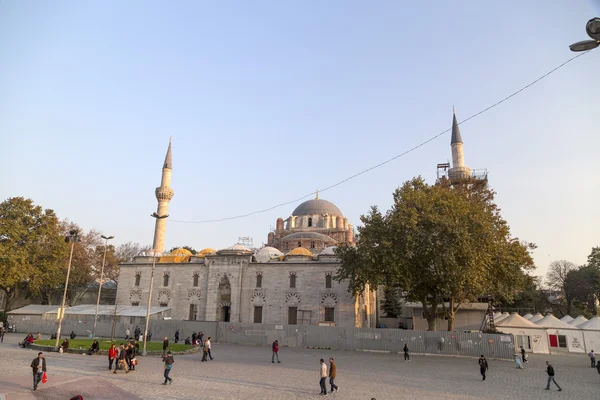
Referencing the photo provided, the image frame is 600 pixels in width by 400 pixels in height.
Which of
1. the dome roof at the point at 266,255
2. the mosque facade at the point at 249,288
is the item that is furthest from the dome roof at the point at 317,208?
the dome roof at the point at 266,255

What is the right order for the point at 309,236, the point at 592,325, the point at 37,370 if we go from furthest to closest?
the point at 309,236 < the point at 592,325 < the point at 37,370

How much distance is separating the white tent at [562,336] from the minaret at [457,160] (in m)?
17.0

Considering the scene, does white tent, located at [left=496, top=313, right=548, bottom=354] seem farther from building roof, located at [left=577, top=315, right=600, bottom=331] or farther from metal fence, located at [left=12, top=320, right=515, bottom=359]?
metal fence, located at [left=12, top=320, right=515, bottom=359]

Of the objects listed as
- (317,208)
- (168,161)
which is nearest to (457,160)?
(317,208)

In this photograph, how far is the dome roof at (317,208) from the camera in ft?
215

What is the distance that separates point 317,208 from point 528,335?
39.9m

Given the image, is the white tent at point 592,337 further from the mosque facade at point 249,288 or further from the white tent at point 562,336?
the mosque facade at point 249,288

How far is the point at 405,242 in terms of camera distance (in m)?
25.5

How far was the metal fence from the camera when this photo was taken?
24219mm

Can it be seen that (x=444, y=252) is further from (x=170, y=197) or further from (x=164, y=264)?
(x=170, y=197)

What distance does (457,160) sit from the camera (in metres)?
44.9

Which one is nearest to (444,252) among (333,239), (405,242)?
(405,242)

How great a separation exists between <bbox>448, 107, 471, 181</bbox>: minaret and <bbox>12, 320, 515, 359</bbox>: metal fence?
882 inches

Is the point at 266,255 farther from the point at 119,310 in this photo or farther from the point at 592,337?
the point at 592,337
